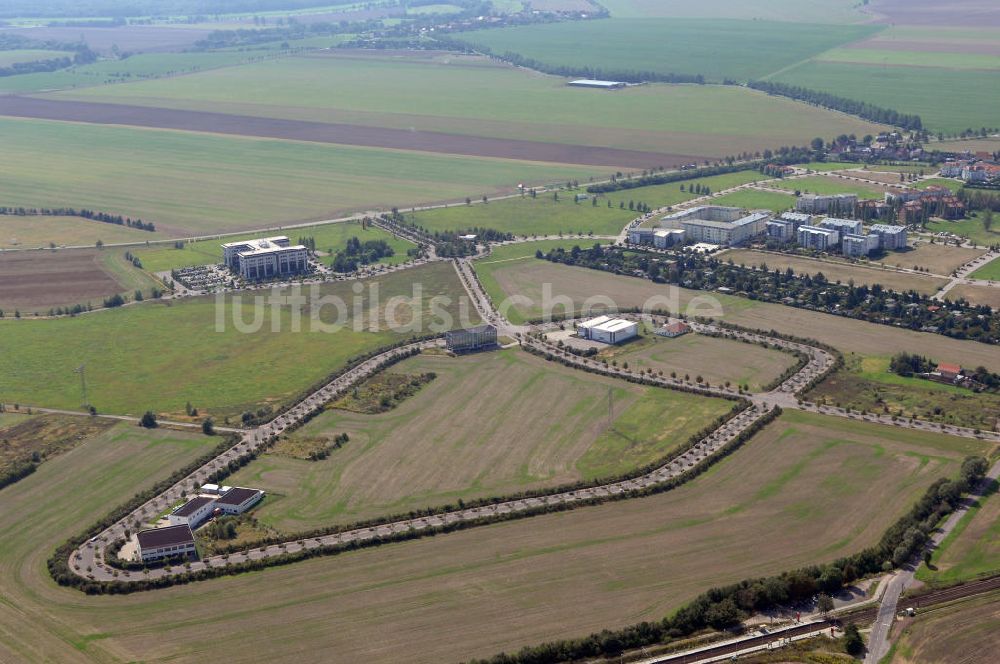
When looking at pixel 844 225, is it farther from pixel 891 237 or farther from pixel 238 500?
pixel 238 500

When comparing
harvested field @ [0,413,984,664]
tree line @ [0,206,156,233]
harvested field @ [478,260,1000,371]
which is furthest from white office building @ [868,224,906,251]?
tree line @ [0,206,156,233]

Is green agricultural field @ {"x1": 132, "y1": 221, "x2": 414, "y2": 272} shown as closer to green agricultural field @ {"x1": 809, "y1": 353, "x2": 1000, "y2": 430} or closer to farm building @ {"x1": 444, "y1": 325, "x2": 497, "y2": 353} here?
farm building @ {"x1": 444, "y1": 325, "x2": 497, "y2": 353}

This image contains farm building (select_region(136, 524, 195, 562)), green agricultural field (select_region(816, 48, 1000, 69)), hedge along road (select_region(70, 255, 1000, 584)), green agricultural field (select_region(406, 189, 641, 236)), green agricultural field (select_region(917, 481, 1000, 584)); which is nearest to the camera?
green agricultural field (select_region(917, 481, 1000, 584))

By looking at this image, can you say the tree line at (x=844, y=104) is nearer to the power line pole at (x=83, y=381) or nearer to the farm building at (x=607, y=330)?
the farm building at (x=607, y=330)

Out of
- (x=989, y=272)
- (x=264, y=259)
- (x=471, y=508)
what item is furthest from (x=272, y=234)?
(x=989, y=272)

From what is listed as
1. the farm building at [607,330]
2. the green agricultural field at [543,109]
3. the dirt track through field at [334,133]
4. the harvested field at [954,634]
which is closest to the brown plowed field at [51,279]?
the farm building at [607,330]
